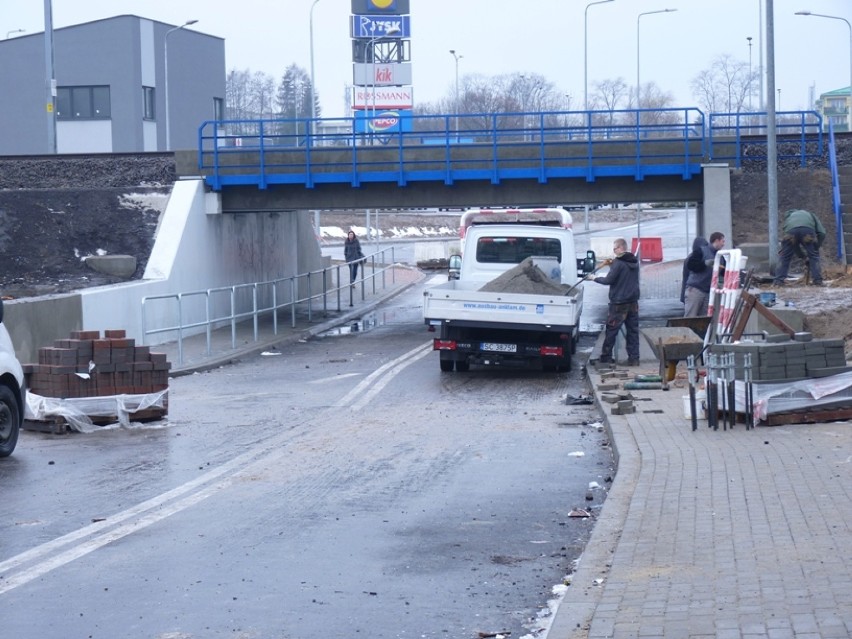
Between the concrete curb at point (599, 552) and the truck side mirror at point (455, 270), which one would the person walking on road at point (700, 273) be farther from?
the concrete curb at point (599, 552)

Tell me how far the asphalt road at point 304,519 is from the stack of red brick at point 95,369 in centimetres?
55

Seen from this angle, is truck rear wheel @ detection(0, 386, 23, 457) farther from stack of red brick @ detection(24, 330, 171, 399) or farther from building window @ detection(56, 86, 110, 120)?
building window @ detection(56, 86, 110, 120)

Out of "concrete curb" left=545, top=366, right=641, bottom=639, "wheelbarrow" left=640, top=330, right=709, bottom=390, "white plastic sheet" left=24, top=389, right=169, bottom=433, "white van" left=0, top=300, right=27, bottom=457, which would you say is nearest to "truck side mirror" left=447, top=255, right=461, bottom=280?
"wheelbarrow" left=640, top=330, right=709, bottom=390

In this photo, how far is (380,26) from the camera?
81875 millimetres

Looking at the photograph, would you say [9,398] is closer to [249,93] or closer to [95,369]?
[95,369]

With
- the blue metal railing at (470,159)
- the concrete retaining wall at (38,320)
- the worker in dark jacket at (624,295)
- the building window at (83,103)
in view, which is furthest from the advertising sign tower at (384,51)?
the worker in dark jacket at (624,295)

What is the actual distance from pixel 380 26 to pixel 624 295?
222ft

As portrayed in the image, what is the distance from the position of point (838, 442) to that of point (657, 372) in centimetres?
692

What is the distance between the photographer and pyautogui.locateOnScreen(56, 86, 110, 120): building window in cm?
5828

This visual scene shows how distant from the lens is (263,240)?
33.9 metres

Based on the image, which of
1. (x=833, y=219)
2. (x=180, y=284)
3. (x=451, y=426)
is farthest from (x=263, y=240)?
(x=451, y=426)

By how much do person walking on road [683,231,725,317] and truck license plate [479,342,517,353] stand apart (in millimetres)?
3318

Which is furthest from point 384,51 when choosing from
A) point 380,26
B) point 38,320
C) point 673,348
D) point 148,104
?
point 673,348

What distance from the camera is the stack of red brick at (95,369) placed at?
44.0 ft
